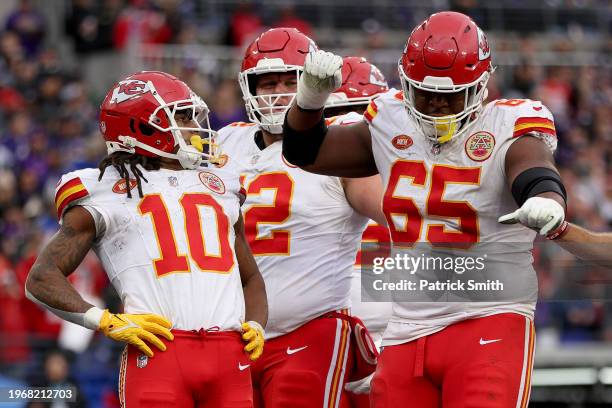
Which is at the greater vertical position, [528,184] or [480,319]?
[528,184]

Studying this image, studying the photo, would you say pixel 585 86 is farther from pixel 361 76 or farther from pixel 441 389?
pixel 441 389

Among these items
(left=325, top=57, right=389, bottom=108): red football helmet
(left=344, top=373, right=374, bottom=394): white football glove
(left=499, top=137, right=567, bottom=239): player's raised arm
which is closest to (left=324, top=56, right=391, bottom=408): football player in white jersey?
(left=325, top=57, right=389, bottom=108): red football helmet

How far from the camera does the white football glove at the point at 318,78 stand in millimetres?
4590

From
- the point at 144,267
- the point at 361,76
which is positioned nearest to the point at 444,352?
the point at 144,267

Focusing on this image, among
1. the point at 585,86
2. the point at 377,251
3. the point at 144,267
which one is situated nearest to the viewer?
the point at 144,267

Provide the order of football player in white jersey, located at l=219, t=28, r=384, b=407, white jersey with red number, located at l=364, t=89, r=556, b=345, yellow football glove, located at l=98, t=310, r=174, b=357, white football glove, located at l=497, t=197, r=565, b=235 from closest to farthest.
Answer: white football glove, located at l=497, t=197, r=565, b=235, yellow football glove, located at l=98, t=310, r=174, b=357, white jersey with red number, located at l=364, t=89, r=556, b=345, football player in white jersey, located at l=219, t=28, r=384, b=407

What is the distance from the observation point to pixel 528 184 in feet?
14.1

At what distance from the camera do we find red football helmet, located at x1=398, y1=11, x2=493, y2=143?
14.9ft

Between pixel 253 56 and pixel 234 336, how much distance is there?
1.60 metres

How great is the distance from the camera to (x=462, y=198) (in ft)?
15.0

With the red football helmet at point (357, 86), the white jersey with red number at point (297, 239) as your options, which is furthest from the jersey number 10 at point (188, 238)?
the red football helmet at point (357, 86)

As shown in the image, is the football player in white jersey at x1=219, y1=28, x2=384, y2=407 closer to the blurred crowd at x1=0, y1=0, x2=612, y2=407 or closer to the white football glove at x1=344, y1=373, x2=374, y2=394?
the white football glove at x1=344, y1=373, x2=374, y2=394

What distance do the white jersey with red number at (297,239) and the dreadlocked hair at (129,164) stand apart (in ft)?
2.69

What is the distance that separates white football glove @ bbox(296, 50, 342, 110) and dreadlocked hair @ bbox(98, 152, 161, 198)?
24.0 inches
